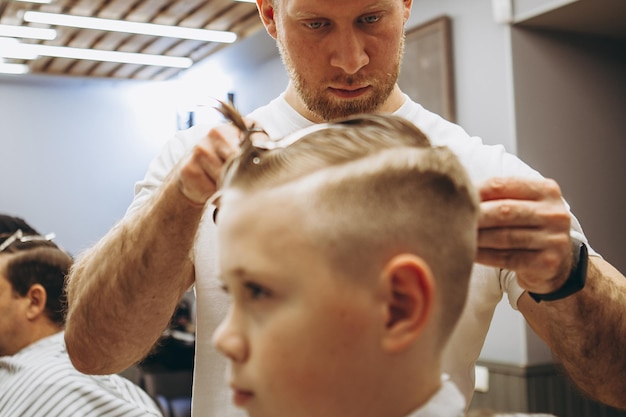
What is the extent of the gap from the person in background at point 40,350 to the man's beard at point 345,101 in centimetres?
129

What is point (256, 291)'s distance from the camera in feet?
2.71

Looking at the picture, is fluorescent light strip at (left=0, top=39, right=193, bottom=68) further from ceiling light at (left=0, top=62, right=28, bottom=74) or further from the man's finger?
the man's finger

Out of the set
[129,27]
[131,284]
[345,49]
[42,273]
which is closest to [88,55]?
[129,27]

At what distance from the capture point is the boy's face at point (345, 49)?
1.40m

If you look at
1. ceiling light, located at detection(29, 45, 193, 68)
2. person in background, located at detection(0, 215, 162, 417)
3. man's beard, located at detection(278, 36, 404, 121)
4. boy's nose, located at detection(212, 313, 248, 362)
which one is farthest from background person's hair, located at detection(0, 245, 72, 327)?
ceiling light, located at detection(29, 45, 193, 68)

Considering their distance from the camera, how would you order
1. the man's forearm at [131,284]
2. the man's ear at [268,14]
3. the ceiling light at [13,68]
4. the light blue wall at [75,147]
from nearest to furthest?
the man's forearm at [131,284]
the man's ear at [268,14]
the ceiling light at [13,68]
the light blue wall at [75,147]

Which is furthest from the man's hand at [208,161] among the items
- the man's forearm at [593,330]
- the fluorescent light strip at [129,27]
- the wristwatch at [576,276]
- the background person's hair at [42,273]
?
the fluorescent light strip at [129,27]

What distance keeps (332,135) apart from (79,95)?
856 cm

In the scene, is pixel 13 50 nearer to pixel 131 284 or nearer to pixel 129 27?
pixel 129 27

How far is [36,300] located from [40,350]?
0.69 feet

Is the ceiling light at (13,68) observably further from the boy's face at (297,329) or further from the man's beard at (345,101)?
the boy's face at (297,329)

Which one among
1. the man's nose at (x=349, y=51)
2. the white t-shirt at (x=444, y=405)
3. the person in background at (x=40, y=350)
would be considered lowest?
the person in background at (x=40, y=350)

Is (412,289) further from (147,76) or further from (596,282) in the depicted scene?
(147,76)

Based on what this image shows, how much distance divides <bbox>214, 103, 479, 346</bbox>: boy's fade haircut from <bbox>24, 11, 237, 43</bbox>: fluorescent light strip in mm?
5687
